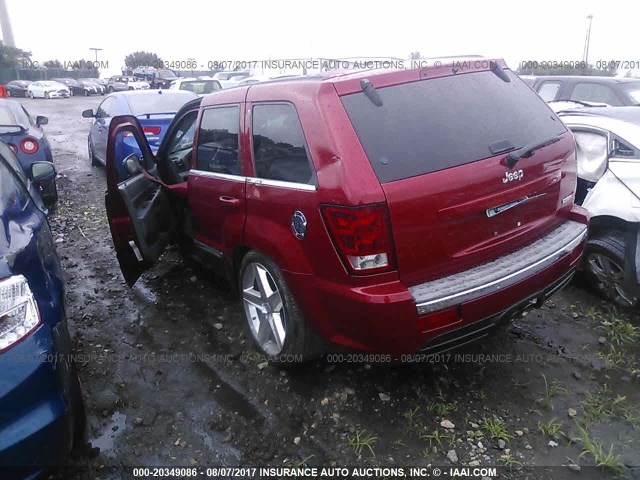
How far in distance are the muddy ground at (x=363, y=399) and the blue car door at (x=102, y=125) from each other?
18.1 ft

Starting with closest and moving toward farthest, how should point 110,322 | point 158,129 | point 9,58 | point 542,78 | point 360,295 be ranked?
point 360,295, point 110,322, point 158,129, point 542,78, point 9,58

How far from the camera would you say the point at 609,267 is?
371 cm

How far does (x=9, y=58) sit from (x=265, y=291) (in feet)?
187

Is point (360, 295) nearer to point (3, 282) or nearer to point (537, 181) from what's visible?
point (537, 181)

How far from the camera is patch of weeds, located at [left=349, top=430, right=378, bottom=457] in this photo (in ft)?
8.34

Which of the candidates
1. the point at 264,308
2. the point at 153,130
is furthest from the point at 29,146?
the point at 264,308

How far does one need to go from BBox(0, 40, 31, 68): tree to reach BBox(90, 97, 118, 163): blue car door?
4690 centimetres

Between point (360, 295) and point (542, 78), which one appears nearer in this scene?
point (360, 295)

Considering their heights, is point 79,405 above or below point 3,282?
below

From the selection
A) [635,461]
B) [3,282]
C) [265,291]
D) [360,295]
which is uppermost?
[3,282]

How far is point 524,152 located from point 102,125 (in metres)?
8.03

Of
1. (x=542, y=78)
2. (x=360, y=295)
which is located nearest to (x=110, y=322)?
(x=360, y=295)

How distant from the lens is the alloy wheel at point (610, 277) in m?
3.61

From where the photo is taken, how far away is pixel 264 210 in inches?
111
